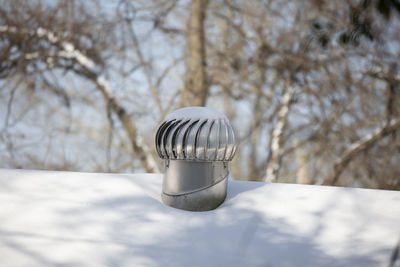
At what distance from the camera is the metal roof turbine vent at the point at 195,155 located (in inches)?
40.3

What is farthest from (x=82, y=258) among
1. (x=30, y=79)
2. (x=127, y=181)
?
(x=30, y=79)

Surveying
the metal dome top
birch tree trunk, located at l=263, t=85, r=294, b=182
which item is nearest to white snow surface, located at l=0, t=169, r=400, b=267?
the metal dome top

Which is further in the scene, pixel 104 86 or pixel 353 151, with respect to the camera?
pixel 104 86

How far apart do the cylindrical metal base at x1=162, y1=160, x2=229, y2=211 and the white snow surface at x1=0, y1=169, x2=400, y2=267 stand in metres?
0.03

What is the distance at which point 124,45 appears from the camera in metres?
4.23

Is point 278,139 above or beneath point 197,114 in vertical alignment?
beneath

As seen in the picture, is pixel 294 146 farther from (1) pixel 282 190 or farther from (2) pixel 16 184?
(2) pixel 16 184

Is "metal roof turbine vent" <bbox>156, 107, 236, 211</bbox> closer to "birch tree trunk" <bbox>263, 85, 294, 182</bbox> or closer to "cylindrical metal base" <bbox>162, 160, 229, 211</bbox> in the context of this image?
"cylindrical metal base" <bbox>162, 160, 229, 211</bbox>

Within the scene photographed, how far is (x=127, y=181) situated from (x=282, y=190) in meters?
0.57

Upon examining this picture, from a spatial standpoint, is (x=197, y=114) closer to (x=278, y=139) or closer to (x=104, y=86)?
(x=278, y=139)

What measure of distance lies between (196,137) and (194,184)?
5.7 inches

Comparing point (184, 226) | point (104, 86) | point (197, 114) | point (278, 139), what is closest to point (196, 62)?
point (104, 86)

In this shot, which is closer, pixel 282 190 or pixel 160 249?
pixel 160 249

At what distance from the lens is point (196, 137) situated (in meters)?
1.01
